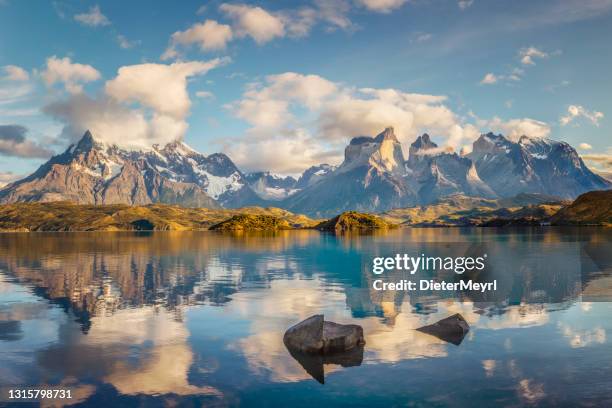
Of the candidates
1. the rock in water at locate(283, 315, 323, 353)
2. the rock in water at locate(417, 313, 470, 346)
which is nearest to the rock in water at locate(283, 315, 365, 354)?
the rock in water at locate(283, 315, 323, 353)

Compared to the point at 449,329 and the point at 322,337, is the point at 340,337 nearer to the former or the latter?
the point at 322,337

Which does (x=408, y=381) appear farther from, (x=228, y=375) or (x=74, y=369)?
(x=74, y=369)

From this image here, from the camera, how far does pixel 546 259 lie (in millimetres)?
130750

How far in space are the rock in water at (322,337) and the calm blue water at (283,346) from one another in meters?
1.52

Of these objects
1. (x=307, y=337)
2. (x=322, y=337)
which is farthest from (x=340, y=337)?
(x=307, y=337)

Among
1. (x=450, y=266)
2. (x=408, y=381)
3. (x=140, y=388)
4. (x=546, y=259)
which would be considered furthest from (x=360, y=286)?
(x=546, y=259)

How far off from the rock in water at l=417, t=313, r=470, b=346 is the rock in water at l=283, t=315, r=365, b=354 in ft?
28.4

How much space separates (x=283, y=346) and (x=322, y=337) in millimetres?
4501

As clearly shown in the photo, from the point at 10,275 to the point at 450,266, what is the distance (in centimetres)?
10175

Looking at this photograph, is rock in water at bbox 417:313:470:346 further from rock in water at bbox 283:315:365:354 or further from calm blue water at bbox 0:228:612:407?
rock in water at bbox 283:315:365:354

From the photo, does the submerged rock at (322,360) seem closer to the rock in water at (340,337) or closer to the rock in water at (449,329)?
the rock in water at (340,337)

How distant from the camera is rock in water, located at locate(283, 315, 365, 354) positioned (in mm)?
42594

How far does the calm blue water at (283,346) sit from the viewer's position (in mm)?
33156

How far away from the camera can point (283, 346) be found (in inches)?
1778
